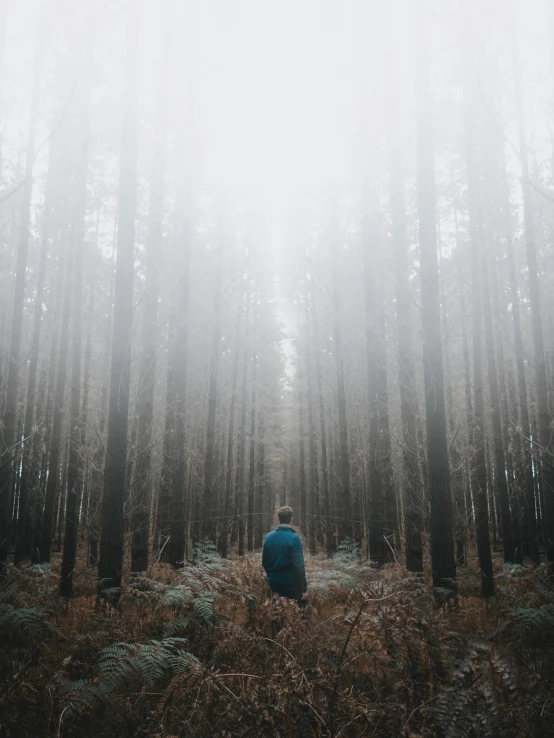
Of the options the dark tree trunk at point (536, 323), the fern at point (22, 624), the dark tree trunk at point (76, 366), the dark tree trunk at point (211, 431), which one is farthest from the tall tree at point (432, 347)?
the dark tree trunk at point (211, 431)

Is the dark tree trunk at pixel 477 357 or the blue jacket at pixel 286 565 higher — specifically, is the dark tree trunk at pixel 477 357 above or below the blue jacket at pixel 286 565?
above

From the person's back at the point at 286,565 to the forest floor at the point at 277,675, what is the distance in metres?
0.44

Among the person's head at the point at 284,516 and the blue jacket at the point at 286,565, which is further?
the person's head at the point at 284,516

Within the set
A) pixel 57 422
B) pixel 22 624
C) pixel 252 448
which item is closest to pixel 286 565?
pixel 22 624

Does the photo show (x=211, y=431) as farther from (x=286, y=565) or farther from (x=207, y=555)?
(x=286, y=565)

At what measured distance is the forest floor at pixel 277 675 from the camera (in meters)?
2.54

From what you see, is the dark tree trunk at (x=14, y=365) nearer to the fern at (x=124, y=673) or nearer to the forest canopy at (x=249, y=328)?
the forest canopy at (x=249, y=328)

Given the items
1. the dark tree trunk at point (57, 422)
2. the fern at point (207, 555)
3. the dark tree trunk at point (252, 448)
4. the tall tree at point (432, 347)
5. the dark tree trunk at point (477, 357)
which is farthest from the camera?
the dark tree trunk at point (252, 448)

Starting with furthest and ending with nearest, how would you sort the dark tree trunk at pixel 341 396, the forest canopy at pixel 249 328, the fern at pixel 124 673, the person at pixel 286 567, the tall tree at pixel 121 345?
the dark tree trunk at pixel 341 396, the tall tree at pixel 121 345, the person at pixel 286 567, the forest canopy at pixel 249 328, the fern at pixel 124 673

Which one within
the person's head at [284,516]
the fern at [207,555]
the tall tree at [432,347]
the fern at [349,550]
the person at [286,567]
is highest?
the tall tree at [432,347]

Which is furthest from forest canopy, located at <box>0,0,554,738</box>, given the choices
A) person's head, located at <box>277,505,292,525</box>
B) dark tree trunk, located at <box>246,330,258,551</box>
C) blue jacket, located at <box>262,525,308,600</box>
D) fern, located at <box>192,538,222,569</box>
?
dark tree trunk, located at <box>246,330,258,551</box>

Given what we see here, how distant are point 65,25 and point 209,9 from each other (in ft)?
11.5

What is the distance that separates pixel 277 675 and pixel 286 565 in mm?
2609

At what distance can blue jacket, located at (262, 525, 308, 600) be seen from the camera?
539 cm
